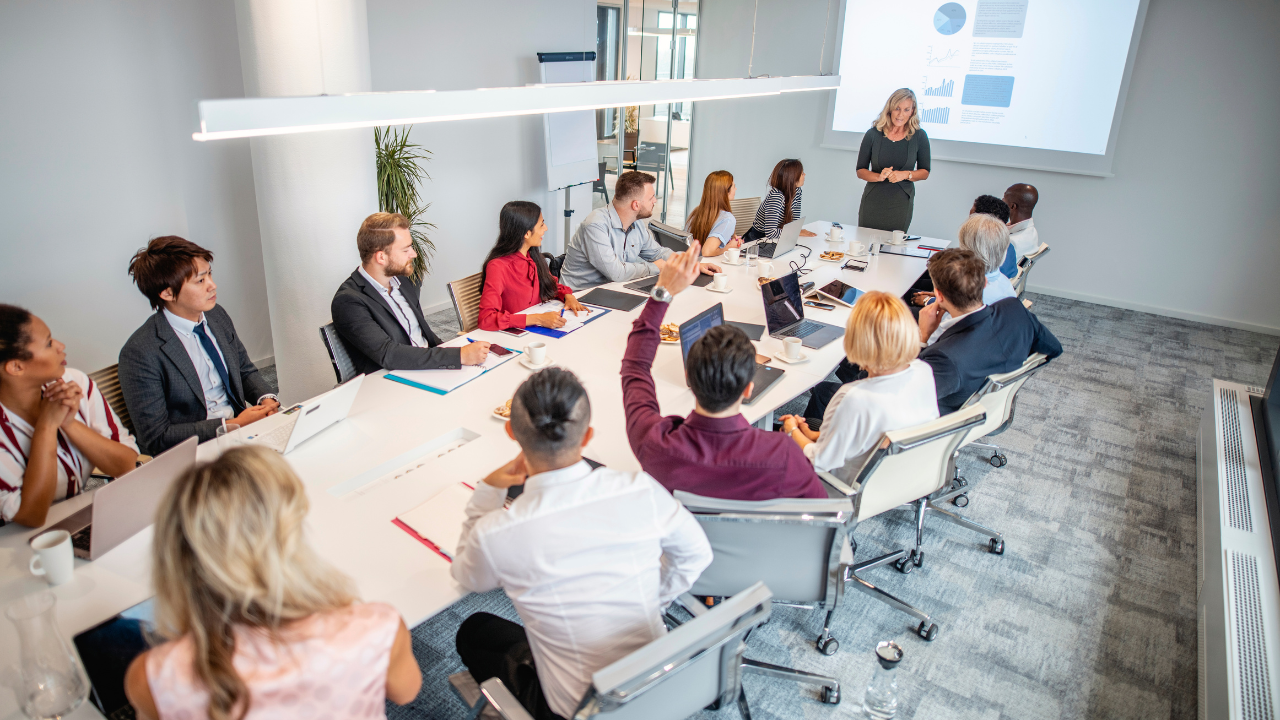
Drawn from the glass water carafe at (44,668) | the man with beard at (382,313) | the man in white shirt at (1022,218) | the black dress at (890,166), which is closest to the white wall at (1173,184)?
the black dress at (890,166)

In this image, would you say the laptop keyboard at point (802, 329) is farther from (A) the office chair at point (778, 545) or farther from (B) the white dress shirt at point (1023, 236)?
(B) the white dress shirt at point (1023, 236)

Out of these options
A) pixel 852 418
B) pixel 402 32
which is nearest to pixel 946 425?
pixel 852 418

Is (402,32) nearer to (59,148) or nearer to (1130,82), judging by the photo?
(59,148)

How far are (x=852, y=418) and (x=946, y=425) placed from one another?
29 cm

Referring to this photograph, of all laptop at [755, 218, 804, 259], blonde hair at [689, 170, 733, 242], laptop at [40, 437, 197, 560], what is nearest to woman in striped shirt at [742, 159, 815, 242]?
laptop at [755, 218, 804, 259]

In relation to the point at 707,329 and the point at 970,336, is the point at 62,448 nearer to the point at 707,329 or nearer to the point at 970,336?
the point at 707,329

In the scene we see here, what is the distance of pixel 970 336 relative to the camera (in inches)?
122

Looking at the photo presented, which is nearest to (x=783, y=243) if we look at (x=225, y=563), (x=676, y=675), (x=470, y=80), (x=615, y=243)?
(x=615, y=243)

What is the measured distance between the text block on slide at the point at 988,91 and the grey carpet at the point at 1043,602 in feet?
11.1

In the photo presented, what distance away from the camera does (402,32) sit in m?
5.25

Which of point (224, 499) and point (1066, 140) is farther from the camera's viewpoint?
point (1066, 140)

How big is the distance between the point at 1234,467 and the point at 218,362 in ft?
14.3

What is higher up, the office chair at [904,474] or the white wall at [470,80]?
→ the white wall at [470,80]

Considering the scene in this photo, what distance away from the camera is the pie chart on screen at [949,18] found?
6.78 m
